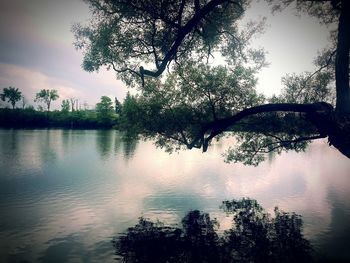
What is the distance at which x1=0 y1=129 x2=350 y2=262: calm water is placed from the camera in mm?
19645

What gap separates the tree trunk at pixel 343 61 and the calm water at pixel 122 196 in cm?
1080

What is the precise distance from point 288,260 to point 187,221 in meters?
9.38

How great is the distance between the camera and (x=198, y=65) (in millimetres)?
22469

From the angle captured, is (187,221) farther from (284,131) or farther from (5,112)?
(5,112)

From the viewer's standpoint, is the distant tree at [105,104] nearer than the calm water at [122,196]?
No

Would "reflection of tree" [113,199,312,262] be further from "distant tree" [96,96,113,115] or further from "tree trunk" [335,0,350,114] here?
"distant tree" [96,96,113,115]

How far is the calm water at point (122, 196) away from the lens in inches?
773

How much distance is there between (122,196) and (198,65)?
61.4 feet

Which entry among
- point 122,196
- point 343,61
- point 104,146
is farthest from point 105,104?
point 343,61

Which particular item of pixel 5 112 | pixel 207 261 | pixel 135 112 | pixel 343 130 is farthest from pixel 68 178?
pixel 5 112

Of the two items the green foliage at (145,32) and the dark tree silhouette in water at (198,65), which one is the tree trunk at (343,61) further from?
the green foliage at (145,32)

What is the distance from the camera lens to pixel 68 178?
41.4 meters

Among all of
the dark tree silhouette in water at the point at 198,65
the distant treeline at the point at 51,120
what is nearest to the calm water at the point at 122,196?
the dark tree silhouette in water at the point at 198,65

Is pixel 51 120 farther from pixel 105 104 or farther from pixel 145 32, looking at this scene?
pixel 145 32
